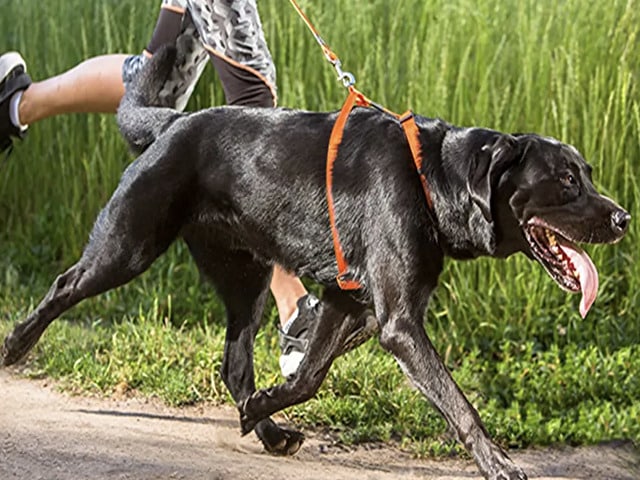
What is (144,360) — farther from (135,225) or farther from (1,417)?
(135,225)

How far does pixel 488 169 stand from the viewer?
3557 millimetres

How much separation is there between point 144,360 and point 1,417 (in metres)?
0.79

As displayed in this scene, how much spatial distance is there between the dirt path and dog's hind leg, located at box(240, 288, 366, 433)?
10.5 inches

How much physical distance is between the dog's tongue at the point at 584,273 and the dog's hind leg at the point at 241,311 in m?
1.15

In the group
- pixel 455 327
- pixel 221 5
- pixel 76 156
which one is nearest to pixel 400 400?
pixel 455 327

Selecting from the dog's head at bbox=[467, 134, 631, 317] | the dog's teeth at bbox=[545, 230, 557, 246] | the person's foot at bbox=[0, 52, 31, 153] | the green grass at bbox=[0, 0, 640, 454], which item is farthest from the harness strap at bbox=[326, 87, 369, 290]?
the person's foot at bbox=[0, 52, 31, 153]

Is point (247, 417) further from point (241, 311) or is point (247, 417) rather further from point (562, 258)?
point (562, 258)

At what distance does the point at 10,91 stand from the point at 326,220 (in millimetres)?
2252

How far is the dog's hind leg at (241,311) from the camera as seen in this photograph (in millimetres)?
4324

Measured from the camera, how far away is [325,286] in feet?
13.3

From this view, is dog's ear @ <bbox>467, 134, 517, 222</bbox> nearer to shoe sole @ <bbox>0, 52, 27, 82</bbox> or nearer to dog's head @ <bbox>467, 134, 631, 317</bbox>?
dog's head @ <bbox>467, 134, 631, 317</bbox>

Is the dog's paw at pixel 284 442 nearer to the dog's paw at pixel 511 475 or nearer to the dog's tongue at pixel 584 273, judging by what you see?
the dog's paw at pixel 511 475

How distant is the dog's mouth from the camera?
358 centimetres

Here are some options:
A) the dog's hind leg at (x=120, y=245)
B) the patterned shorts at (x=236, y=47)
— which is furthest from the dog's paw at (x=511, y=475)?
the patterned shorts at (x=236, y=47)
